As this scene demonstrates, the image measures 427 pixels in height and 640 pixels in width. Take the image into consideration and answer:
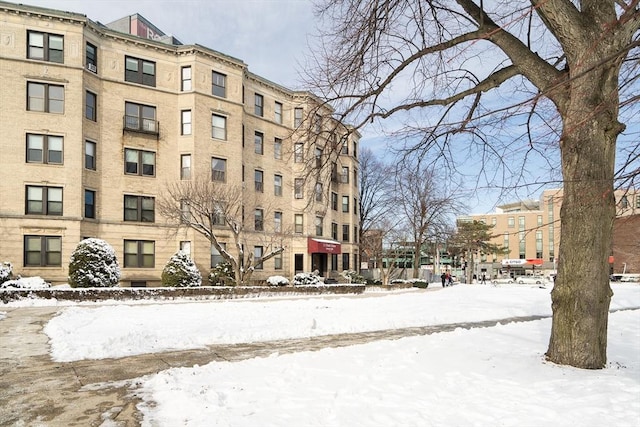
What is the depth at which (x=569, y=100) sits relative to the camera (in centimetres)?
695

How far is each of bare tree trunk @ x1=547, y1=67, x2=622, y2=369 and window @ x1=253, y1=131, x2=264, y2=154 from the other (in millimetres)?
31052

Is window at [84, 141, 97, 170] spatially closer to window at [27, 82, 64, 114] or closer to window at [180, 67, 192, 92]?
window at [27, 82, 64, 114]

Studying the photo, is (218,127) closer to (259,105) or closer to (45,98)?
(259,105)

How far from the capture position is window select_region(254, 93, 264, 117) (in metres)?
36.4

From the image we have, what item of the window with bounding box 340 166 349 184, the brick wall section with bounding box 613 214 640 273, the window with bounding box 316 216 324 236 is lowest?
the brick wall section with bounding box 613 214 640 273

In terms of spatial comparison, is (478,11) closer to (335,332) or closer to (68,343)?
(335,332)

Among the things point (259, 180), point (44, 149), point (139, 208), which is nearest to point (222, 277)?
point (139, 208)

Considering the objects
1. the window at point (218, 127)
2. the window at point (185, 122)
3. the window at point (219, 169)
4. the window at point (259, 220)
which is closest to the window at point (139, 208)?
the window at point (219, 169)

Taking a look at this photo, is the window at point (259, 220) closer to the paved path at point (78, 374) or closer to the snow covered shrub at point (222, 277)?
the snow covered shrub at point (222, 277)

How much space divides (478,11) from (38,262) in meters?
26.1

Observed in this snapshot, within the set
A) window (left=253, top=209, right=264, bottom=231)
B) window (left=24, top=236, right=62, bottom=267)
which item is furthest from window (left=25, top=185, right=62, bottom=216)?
window (left=253, top=209, right=264, bottom=231)

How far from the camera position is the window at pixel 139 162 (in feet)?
96.9

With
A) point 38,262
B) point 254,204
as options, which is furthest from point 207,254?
point 38,262

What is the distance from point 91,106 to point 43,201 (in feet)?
21.3
